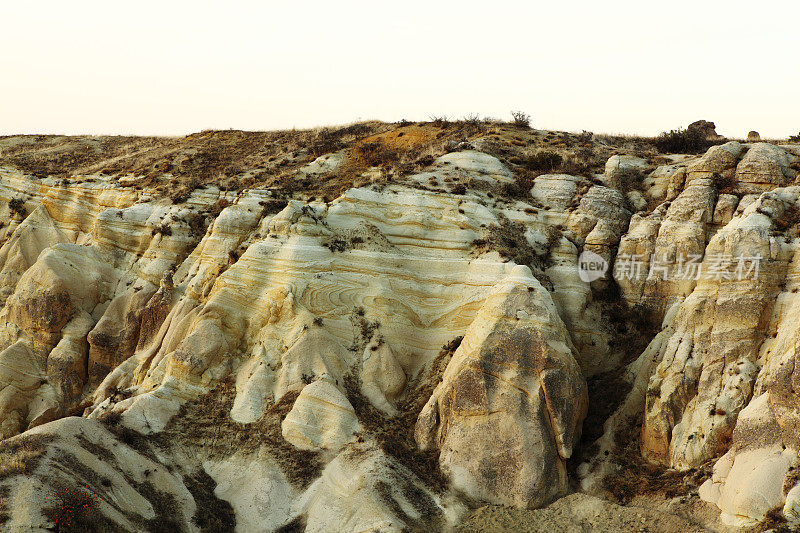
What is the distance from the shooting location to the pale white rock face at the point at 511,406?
21.5m

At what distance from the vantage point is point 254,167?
133 feet

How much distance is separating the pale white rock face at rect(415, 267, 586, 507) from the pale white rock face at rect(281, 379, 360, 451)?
263cm

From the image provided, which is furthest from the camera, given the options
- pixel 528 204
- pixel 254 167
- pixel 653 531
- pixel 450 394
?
pixel 254 167

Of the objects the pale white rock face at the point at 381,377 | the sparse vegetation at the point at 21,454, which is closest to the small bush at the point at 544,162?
the pale white rock face at the point at 381,377

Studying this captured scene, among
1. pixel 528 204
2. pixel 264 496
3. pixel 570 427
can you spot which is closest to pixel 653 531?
pixel 570 427

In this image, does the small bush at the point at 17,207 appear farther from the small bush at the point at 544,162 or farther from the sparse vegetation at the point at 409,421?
the small bush at the point at 544,162

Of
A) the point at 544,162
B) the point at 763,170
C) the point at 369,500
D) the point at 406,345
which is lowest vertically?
the point at 369,500

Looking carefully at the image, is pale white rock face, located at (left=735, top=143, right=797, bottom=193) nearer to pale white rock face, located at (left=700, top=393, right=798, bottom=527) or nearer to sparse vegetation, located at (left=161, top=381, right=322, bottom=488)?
pale white rock face, located at (left=700, top=393, right=798, bottom=527)

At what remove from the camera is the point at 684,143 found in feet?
121

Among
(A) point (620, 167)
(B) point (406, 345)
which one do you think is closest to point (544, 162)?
(A) point (620, 167)

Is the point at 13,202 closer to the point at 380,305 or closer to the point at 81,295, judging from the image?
the point at 81,295

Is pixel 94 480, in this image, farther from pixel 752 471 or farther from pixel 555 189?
pixel 555 189

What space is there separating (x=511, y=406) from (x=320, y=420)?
6.69 meters

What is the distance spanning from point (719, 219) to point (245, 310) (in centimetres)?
1948
